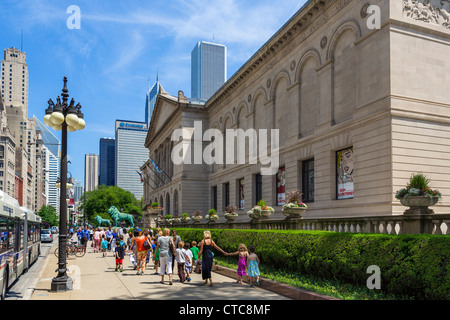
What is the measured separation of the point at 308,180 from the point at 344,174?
195 inches

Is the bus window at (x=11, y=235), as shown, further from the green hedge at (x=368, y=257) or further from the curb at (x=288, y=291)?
the green hedge at (x=368, y=257)

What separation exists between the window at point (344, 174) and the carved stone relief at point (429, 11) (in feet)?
27.5

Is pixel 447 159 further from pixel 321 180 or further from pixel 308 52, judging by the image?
pixel 308 52

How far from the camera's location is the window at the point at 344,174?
2612 cm

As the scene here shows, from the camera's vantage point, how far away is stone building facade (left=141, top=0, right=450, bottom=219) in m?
23.3

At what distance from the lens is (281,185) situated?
3581 cm

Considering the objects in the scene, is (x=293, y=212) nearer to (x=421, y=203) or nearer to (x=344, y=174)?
(x=421, y=203)

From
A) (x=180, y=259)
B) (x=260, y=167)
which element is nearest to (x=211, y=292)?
(x=180, y=259)

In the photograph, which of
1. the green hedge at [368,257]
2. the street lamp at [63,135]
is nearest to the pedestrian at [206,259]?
the green hedge at [368,257]

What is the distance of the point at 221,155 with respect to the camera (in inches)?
2021

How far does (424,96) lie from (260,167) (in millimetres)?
17693

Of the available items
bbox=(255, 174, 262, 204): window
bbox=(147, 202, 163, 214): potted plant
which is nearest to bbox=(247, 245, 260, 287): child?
bbox=(255, 174, 262, 204): window

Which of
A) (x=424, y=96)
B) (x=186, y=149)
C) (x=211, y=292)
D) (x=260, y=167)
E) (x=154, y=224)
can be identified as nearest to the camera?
(x=211, y=292)

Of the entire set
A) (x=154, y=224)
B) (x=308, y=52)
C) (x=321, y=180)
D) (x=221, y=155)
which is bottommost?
(x=154, y=224)
